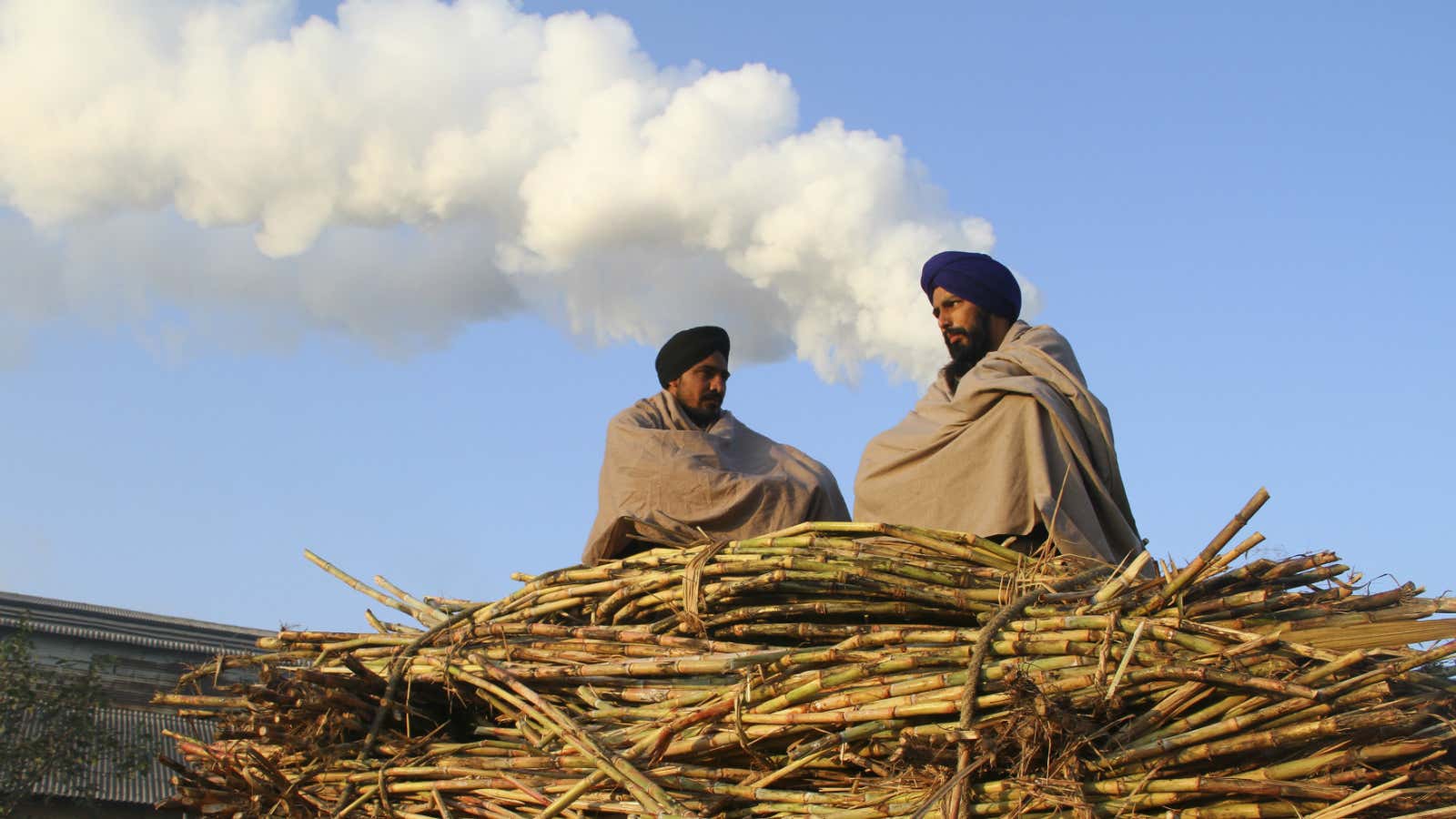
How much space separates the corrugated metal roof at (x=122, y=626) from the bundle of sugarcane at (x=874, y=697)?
16.4 meters

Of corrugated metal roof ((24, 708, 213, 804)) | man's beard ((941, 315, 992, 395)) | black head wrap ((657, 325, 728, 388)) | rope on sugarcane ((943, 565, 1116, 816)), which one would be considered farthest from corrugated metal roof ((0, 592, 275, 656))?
rope on sugarcane ((943, 565, 1116, 816))

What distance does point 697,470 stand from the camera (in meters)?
5.01

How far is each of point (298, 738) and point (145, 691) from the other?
18.4m

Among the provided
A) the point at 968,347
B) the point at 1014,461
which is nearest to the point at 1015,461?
the point at 1014,461

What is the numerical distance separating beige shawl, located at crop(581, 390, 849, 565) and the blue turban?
93cm

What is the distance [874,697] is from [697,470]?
7.59 feet

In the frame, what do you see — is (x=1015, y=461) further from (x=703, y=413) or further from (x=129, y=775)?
(x=129, y=775)

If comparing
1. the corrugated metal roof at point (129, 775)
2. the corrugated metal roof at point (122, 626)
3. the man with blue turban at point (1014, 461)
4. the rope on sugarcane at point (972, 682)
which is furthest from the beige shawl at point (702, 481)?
the corrugated metal roof at point (122, 626)

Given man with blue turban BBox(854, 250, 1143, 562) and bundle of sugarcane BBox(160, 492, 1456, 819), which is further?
man with blue turban BBox(854, 250, 1143, 562)

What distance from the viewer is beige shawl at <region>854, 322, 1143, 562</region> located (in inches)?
149

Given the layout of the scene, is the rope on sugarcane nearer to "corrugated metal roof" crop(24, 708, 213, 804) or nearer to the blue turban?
the blue turban

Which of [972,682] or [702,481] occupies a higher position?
[702,481]

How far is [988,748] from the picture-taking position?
2.55 metres

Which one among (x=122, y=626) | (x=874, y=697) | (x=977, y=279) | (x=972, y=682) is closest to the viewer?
(x=972, y=682)
